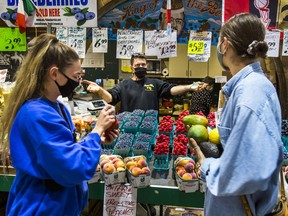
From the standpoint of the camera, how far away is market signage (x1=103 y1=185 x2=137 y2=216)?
220 centimetres

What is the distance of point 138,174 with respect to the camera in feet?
7.08

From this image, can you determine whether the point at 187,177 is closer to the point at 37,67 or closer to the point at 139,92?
the point at 37,67

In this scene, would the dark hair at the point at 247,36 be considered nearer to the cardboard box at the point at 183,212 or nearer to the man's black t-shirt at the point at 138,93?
the cardboard box at the point at 183,212

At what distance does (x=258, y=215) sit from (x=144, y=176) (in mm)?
864

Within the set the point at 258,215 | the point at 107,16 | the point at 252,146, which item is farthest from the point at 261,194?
the point at 107,16

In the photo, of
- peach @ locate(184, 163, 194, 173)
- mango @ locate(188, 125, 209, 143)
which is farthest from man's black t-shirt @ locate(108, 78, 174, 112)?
mango @ locate(188, 125, 209, 143)

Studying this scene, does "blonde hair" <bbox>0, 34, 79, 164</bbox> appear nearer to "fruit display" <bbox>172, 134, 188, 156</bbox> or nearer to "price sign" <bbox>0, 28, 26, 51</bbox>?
"fruit display" <bbox>172, 134, 188, 156</bbox>

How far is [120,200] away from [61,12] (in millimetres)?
2669

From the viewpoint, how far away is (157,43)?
12.8 feet

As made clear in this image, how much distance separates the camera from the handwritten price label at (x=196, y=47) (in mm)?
3859

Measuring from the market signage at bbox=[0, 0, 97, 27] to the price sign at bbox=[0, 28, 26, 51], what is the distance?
0.18 m

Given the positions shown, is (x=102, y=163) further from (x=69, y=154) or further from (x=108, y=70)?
(x=108, y=70)

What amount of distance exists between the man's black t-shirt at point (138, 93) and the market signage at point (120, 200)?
212cm

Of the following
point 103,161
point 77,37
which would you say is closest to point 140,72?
point 77,37
